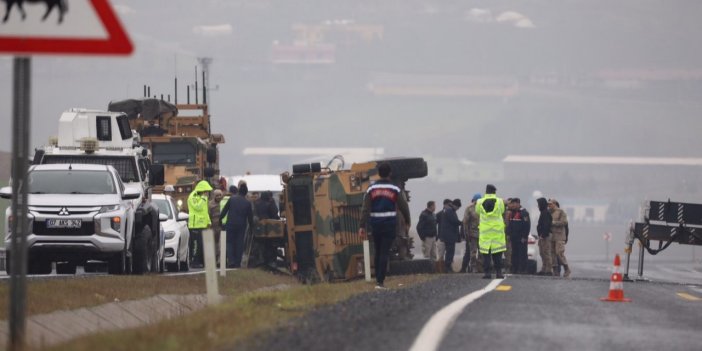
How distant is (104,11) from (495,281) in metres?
15.5

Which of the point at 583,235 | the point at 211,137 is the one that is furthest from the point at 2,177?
the point at 583,235

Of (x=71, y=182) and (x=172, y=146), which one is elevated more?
(x=172, y=146)

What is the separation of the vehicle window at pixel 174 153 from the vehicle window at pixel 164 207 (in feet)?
22.3

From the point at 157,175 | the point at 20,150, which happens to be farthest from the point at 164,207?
the point at 20,150

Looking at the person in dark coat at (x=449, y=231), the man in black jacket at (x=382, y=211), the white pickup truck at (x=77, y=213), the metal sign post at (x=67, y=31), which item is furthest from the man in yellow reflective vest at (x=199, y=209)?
the metal sign post at (x=67, y=31)

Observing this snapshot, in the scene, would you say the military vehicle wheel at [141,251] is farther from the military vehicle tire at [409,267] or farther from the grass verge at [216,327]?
the grass verge at [216,327]

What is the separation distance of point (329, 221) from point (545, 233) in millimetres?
7945

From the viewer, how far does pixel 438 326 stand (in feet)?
41.2

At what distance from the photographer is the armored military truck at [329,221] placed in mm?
28733

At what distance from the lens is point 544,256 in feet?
117

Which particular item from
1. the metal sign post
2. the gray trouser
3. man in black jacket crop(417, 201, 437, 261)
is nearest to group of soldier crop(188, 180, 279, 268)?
man in black jacket crop(417, 201, 437, 261)

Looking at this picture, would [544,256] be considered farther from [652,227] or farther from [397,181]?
[397,181]

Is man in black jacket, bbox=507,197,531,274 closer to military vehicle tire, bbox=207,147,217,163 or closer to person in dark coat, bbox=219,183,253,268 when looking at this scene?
person in dark coat, bbox=219,183,253,268

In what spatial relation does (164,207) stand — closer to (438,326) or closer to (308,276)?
(308,276)
